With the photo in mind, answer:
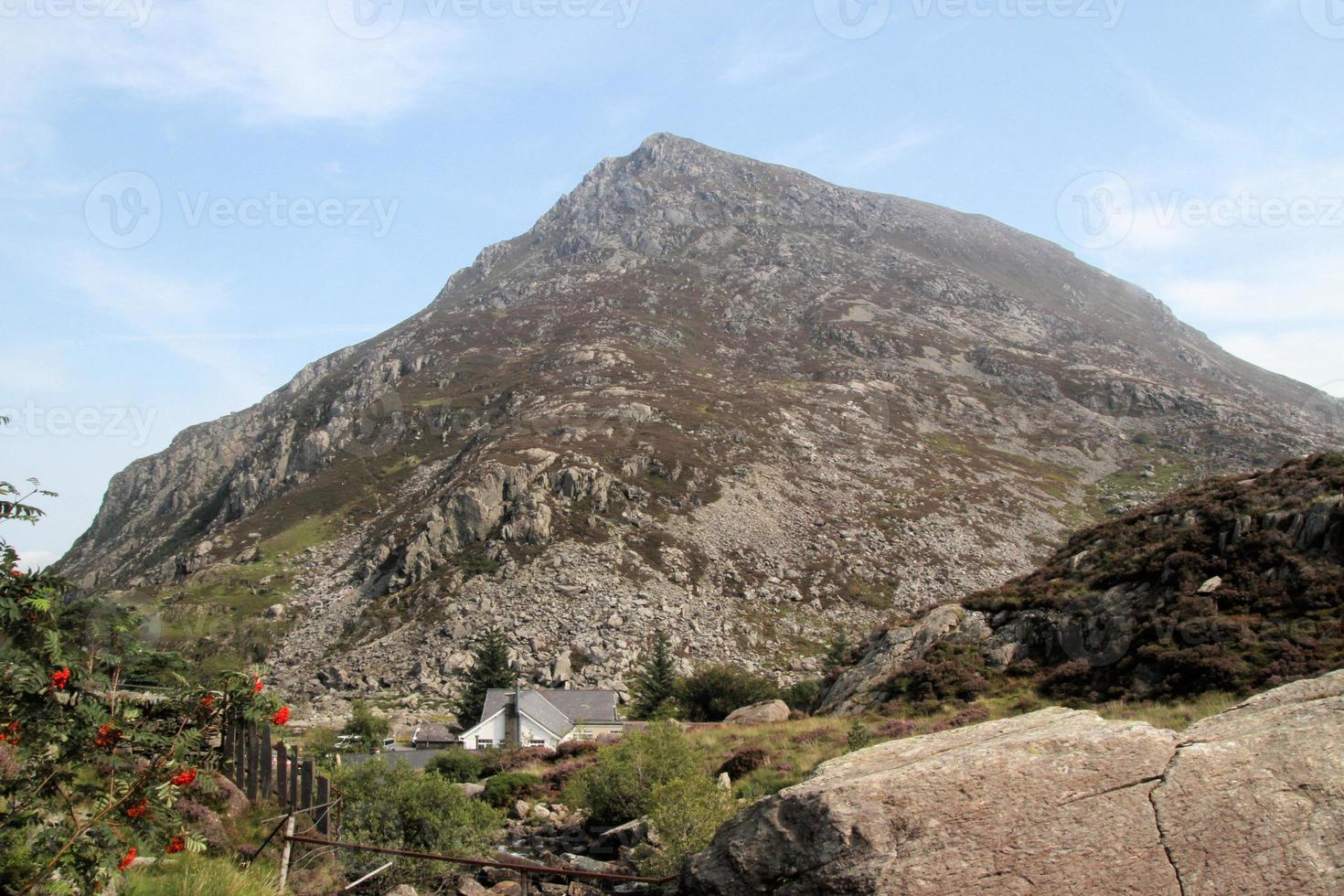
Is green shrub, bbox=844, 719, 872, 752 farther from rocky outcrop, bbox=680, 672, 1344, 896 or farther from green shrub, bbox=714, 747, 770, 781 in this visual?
rocky outcrop, bbox=680, 672, 1344, 896

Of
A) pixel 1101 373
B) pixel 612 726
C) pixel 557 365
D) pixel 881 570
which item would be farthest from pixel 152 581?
pixel 1101 373

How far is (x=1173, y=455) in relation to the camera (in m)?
120

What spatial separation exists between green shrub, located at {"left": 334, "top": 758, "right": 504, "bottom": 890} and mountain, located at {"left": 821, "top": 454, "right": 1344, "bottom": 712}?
→ 45.9 ft

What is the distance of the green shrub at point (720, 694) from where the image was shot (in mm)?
47438

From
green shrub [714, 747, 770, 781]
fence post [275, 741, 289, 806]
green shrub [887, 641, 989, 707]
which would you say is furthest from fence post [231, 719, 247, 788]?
green shrub [887, 641, 989, 707]

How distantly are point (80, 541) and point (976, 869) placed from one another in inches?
7869

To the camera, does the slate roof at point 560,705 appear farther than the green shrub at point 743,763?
Yes

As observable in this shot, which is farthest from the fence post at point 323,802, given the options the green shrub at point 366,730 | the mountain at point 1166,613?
the green shrub at point 366,730

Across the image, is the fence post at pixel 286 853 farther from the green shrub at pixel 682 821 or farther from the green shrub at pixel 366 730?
the green shrub at pixel 366 730

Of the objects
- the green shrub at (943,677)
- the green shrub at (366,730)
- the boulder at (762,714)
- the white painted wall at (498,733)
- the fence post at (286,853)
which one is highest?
the fence post at (286,853)

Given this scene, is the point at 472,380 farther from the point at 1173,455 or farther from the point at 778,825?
the point at 778,825

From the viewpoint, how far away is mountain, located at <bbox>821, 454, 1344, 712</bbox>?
1759cm

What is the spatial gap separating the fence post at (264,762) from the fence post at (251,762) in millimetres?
69

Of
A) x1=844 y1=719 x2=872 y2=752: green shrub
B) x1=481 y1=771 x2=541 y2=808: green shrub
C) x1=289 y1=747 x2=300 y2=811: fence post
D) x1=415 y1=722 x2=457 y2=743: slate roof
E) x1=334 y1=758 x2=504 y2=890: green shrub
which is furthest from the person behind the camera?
x1=415 y1=722 x2=457 y2=743: slate roof
